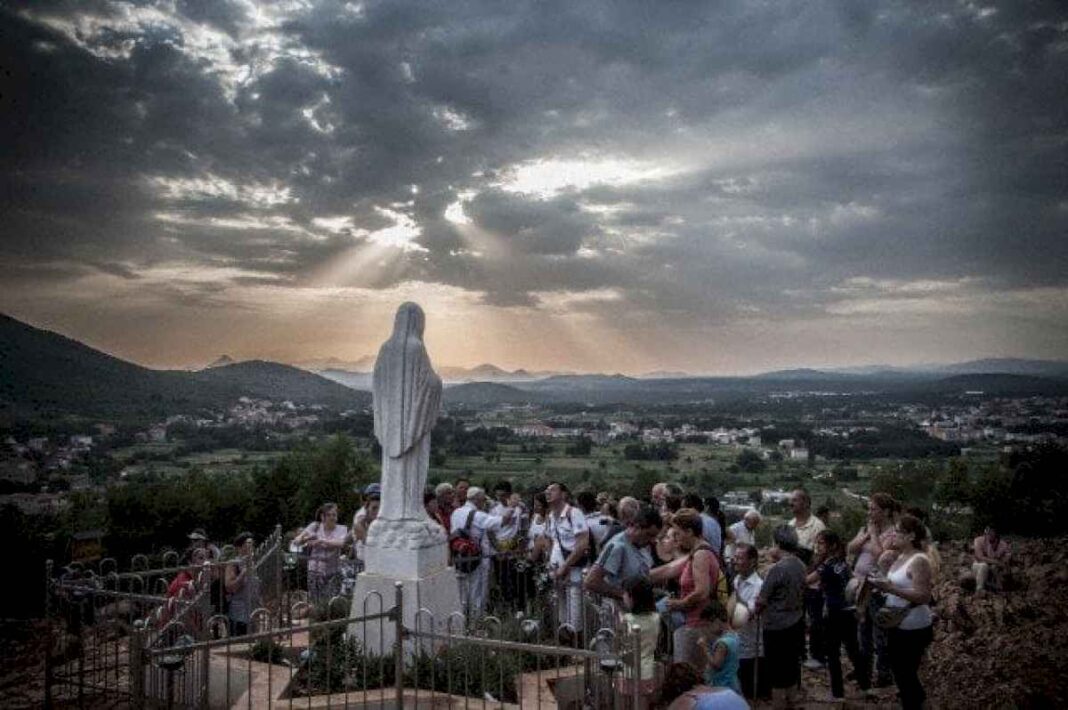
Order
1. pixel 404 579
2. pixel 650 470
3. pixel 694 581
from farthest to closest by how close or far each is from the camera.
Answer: pixel 650 470 → pixel 404 579 → pixel 694 581

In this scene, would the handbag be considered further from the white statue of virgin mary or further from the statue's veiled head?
the statue's veiled head

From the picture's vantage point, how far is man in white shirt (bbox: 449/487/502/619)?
9039mm

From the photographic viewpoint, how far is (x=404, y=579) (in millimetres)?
7293

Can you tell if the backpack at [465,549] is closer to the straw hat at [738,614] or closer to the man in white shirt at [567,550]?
the man in white shirt at [567,550]

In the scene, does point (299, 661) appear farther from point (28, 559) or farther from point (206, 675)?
point (28, 559)

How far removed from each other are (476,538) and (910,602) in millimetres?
5398

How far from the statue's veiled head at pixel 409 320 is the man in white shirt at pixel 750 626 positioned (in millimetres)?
4153

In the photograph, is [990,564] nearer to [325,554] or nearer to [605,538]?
[605,538]

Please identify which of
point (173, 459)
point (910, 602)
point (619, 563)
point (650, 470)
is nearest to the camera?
point (910, 602)

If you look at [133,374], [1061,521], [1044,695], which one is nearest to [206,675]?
[1044,695]

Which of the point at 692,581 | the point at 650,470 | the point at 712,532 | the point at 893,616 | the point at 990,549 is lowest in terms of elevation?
the point at 650,470

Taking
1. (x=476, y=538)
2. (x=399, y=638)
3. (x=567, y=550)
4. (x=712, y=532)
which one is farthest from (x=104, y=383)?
(x=399, y=638)

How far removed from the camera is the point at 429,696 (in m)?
6.28

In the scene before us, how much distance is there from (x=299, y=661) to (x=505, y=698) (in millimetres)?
2073
